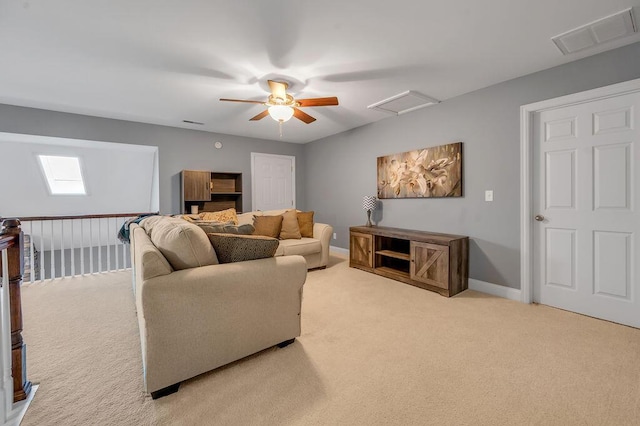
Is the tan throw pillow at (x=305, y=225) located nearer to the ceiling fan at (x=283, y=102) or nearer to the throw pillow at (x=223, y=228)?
the ceiling fan at (x=283, y=102)

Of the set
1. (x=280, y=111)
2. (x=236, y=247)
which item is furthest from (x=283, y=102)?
(x=236, y=247)

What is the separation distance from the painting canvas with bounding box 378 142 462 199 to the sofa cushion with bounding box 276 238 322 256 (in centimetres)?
136

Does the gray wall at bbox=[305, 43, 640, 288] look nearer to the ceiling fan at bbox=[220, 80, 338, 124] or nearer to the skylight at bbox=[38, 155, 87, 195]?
the ceiling fan at bbox=[220, 80, 338, 124]

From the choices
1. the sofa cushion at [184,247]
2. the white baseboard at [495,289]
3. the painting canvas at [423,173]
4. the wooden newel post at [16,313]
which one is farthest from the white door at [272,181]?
the wooden newel post at [16,313]

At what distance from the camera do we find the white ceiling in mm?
1786

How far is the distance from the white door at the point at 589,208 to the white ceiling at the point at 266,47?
59 cm

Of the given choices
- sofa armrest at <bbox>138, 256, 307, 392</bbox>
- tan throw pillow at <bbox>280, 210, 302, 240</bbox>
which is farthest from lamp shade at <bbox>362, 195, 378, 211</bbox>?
sofa armrest at <bbox>138, 256, 307, 392</bbox>

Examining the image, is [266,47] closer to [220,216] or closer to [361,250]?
[220,216]

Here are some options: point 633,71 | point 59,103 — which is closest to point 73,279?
point 59,103

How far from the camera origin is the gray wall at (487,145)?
2.46 m

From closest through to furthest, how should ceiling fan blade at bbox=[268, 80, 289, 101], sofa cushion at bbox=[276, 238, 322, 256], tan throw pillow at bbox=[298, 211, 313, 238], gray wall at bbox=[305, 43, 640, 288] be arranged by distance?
gray wall at bbox=[305, 43, 640, 288], ceiling fan blade at bbox=[268, 80, 289, 101], sofa cushion at bbox=[276, 238, 322, 256], tan throw pillow at bbox=[298, 211, 313, 238]

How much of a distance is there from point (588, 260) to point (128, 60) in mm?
4664

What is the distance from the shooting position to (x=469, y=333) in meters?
2.18

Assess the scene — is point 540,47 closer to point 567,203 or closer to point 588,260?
point 567,203
